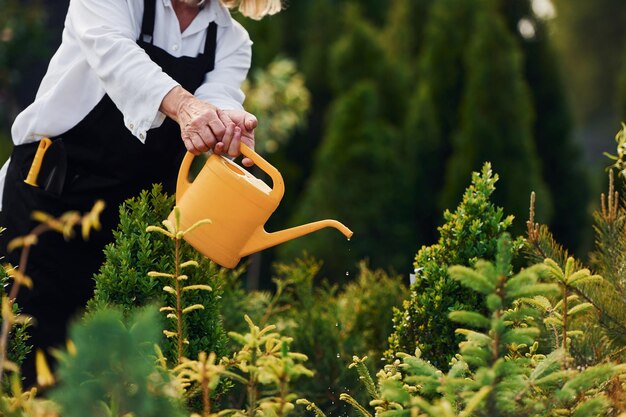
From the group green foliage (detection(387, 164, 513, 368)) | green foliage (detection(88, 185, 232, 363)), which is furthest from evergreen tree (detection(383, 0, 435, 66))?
green foliage (detection(88, 185, 232, 363))

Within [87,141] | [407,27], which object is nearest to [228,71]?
[87,141]

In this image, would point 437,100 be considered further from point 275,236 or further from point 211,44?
point 275,236

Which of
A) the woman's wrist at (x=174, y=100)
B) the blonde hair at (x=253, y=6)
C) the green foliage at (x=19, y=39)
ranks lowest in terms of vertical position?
the green foliage at (x=19, y=39)

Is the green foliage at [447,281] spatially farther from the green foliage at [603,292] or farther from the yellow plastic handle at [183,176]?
the yellow plastic handle at [183,176]

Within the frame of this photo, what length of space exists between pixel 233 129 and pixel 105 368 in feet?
3.38

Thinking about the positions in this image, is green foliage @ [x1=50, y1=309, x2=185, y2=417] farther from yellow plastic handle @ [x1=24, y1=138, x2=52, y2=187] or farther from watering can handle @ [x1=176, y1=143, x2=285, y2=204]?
yellow plastic handle @ [x1=24, y1=138, x2=52, y2=187]

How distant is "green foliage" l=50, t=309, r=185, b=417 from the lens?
1344 mm

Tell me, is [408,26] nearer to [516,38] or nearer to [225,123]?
[516,38]

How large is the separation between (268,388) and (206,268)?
35.1 inches

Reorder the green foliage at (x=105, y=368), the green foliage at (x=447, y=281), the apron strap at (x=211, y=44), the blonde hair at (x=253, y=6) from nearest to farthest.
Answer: the green foliage at (x=105, y=368) → the green foliage at (x=447, y=281) → the apron strap at (x=211, y=44) → the blonde hair at (x=253, y=6)

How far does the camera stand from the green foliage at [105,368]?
134cm

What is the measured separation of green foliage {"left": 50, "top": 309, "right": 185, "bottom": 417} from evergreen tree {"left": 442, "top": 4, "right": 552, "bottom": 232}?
21.2 ft

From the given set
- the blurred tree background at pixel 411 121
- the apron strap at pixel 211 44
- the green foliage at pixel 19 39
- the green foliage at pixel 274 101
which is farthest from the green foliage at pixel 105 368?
A: the green foliage at pixel 274 101

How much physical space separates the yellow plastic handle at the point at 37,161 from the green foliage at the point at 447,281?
106 cm
